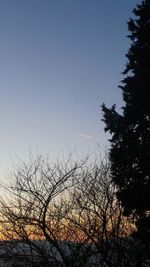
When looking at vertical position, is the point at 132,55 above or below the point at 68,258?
above

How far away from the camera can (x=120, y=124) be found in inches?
655

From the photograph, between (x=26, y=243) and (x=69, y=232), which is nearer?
(x=26, y=243)

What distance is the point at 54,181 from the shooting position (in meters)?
14.7

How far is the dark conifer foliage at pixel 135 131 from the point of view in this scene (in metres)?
15.3

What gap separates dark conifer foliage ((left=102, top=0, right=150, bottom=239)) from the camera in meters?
15.3

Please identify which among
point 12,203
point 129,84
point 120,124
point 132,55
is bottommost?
point 12,203

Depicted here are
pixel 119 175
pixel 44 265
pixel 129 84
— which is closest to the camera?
pixel 44 265

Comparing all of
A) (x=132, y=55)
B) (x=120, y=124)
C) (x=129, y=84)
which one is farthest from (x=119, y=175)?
(x=132, y=55)

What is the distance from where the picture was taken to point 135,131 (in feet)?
54.1

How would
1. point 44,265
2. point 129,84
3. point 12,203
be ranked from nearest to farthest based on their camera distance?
point 44,265 → point 12,203 → point 129,84

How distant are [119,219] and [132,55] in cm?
713

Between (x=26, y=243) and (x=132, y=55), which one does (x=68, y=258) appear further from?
(x=132, y=55)

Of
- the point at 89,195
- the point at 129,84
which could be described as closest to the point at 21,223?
the point at 89,195

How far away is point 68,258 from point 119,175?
13.1 ft
